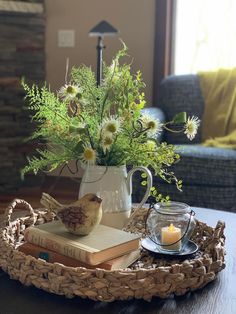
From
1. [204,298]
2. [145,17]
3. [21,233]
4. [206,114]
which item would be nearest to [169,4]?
[145,17]

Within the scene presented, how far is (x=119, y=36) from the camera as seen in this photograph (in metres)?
3.38

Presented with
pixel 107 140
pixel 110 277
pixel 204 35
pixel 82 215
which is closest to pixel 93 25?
pixel 204 35

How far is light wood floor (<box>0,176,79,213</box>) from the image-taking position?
3.17m

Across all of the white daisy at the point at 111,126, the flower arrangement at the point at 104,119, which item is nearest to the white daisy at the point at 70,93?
the flower arrangement at the point at 104,119

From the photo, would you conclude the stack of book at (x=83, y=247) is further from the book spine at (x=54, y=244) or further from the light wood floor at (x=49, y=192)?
the light wood floor at (x=49, y=192)

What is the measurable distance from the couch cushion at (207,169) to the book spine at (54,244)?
1429 millimetres

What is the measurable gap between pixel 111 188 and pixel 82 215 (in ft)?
0.49

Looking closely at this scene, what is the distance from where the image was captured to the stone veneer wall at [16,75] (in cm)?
324

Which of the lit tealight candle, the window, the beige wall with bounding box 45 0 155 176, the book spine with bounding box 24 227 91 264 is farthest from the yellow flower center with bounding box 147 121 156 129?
the beige wall with bounding box 45 0 155 176

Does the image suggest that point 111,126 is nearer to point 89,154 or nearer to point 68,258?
point 89,154

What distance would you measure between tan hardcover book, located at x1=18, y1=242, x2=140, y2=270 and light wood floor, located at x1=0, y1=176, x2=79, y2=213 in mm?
2086

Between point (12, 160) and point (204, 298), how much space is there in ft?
8.58

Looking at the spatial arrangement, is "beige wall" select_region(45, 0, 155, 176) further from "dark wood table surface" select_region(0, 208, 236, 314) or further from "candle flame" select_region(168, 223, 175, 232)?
"dark wood table surface" select_region(0, 208, 236, 314)

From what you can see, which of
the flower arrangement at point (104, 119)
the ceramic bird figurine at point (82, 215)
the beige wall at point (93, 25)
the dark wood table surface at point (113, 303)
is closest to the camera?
the dark wood table surface at point (113, 303)
